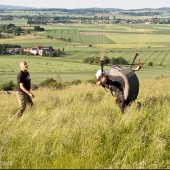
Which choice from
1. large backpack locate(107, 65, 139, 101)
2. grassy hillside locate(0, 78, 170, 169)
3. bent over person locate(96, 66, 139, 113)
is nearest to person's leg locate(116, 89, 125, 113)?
bent over person locate(96, 66, 139, 113)

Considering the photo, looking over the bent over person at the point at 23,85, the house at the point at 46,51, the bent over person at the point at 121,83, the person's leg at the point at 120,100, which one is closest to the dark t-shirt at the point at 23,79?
the bent over person at the point at 23,85

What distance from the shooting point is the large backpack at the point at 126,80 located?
7258 mm

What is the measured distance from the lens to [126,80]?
725 centimetres

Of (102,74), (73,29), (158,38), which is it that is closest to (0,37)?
(73,29)

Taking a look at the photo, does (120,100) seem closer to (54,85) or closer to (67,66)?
(54,85)

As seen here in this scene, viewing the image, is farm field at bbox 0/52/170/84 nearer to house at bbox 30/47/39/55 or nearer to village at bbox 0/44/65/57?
house at bbox 30/47/39/55

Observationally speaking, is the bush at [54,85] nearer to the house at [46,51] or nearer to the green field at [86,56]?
the green field at [86,56]

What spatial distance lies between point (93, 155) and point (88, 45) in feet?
337

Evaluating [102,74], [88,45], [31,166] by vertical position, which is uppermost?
[102,74]

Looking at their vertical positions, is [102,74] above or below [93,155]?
above

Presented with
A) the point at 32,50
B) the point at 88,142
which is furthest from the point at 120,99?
the point at 32,50

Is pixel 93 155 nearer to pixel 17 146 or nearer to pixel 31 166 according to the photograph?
pixel 31 166

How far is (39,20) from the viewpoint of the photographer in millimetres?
188125

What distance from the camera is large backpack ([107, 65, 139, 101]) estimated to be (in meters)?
7.26
